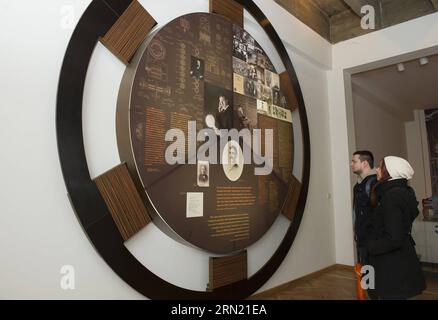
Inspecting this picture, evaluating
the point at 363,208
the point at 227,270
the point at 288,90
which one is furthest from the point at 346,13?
the point at 227,270

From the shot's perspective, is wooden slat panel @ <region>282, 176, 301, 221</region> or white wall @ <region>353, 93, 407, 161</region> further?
white wall @ <region>353, 93, 407, 161</region>

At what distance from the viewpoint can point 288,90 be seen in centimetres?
324

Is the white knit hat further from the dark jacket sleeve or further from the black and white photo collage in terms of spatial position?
the black and white photo collage

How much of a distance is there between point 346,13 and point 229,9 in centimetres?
238

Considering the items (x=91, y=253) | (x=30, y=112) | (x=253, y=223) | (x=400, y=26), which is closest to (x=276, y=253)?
(x=253, y=223)

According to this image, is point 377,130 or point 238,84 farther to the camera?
point 377,130

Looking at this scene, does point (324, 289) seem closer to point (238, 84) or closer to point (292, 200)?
point (292, 200)

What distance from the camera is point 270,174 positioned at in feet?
9.38

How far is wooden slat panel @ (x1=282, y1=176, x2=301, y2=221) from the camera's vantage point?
120 inches

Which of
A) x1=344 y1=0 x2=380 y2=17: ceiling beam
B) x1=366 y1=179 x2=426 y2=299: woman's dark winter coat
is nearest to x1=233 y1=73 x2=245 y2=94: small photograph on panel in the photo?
x1=366 y1=179 x2=426 y2=299: woman's dark winter coat

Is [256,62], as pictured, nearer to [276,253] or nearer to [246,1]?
[246,1]

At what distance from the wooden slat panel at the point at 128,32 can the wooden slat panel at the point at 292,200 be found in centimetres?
194

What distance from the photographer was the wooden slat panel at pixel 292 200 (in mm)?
3041
